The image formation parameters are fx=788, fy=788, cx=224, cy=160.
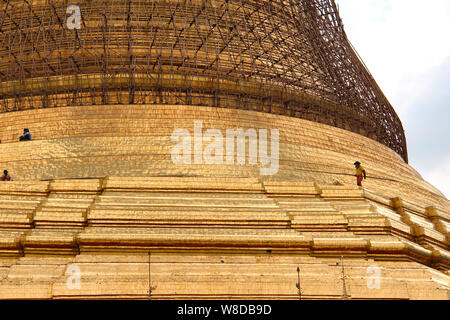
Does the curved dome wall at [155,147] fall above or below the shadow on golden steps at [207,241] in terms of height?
above

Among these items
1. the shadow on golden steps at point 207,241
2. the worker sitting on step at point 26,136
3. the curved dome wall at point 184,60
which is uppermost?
the curved dome wall at point 184,60

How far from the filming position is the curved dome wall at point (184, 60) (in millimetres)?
14906

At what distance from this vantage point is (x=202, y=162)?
41.4ft

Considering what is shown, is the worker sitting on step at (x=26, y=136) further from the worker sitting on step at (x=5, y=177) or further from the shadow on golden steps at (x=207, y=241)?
the shadow on golden steps at (x=207, y=241)

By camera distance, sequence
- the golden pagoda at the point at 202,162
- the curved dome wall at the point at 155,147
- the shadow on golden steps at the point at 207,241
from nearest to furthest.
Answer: the shadow on golden steps at the point at 207,241, the golden pagoda at the point at 202,162, the curved dome wall at the point at 155,147

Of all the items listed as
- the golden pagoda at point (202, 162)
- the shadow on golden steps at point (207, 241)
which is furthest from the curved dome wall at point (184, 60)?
the shadow on golden steps at point (207, 241)

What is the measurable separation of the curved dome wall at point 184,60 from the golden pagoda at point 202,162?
0.14 ft

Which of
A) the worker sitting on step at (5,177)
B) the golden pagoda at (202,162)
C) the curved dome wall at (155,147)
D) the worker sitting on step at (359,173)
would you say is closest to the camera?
the golden pagoda at (202,162)

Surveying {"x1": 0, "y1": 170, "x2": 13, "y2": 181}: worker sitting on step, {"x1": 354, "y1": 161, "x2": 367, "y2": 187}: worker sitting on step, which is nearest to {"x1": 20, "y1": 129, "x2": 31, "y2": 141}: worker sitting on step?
{"x1": 0, "y1": 170, "x2": 13, "y2": 181}: worker sitting on step

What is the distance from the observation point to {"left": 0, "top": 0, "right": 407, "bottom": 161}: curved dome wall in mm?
14906

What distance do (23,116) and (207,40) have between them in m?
4.38

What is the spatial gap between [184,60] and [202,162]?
10.2 feet
